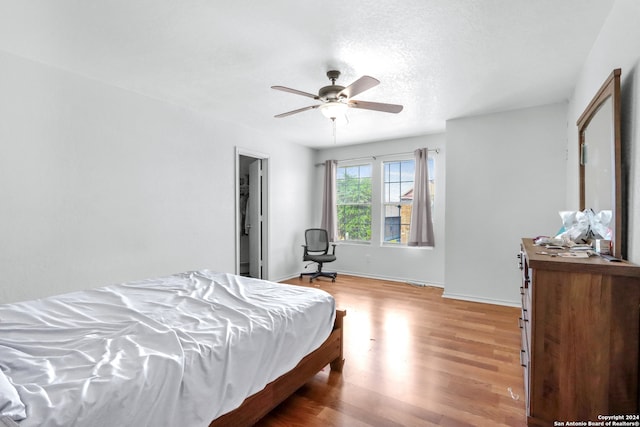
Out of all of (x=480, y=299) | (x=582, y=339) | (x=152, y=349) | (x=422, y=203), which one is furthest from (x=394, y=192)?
(x=152, y=349)

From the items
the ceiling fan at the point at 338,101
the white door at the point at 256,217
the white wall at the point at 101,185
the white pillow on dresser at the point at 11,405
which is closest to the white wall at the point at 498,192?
the ceiling fan at the point at 338,101

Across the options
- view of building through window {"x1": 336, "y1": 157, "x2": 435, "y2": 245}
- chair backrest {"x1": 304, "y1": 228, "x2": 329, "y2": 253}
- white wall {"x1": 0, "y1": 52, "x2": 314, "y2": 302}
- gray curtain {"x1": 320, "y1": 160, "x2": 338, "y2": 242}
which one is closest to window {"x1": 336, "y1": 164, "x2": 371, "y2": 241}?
view of building through window {"x1": 336, "y1": 157, "x2": 435, "y2": 245}

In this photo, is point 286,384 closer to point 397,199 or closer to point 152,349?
point 152,349

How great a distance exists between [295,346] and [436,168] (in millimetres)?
4076

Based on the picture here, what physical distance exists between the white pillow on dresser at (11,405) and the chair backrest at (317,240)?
4.71 m

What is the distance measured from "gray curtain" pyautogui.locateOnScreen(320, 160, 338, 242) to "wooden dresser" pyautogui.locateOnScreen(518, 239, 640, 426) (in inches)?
174

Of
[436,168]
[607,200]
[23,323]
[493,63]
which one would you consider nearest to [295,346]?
[23,323]

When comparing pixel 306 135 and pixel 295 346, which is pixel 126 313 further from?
pixel 306 135

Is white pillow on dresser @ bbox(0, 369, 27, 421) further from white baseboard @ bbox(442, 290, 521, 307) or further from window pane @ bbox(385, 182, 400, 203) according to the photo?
window pane @ bbox(385, 182, 400, 203)

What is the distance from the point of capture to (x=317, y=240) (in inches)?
222

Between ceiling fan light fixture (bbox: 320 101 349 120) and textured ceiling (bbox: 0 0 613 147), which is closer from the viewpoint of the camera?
textured ceiling (bbox: 0 0 613 147)

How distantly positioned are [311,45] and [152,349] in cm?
224

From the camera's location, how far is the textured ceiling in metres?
1.90

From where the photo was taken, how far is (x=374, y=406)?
1878 millimetres
